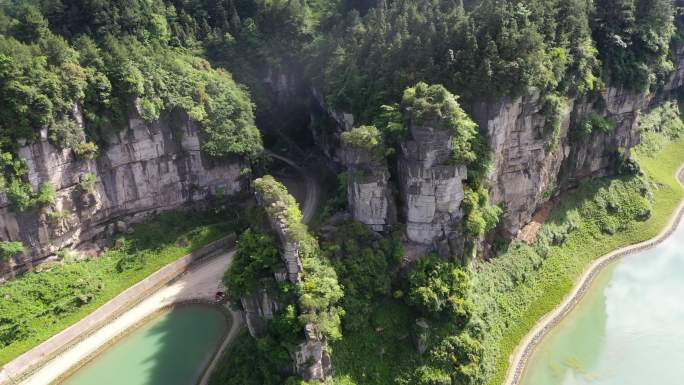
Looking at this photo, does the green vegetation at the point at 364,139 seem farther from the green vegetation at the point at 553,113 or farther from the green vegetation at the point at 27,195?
the green vegetation at the point at 27,195

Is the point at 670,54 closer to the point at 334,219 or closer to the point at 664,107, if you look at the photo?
the point at 664,107

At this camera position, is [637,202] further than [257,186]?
Yes

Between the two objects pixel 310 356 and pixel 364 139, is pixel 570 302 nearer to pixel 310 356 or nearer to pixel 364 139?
pixel 364 139

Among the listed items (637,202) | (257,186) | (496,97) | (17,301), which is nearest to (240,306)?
(257,186)

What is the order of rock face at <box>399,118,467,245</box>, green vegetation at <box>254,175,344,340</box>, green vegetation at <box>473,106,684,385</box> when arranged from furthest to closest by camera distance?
1. green vegetation at <box>473,106,684,385</box>
2. rock face at <box>399,118,467,245</box>
3. green vegetation at <box>254,175,344,340</box>

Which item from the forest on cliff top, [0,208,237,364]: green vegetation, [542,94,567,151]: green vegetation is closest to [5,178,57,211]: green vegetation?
Result: the forest on cliff top

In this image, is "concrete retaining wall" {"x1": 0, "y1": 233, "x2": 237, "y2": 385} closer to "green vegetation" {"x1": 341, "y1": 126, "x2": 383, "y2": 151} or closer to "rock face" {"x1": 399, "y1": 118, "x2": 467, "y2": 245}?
"green vegetation" {"x1": 341, "y1": 126, "x2": 383, "y2": 151}

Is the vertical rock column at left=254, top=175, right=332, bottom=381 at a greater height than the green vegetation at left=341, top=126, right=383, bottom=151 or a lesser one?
lesser

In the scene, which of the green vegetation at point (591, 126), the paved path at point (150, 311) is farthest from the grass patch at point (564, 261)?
the paved path at point (150, 311)
